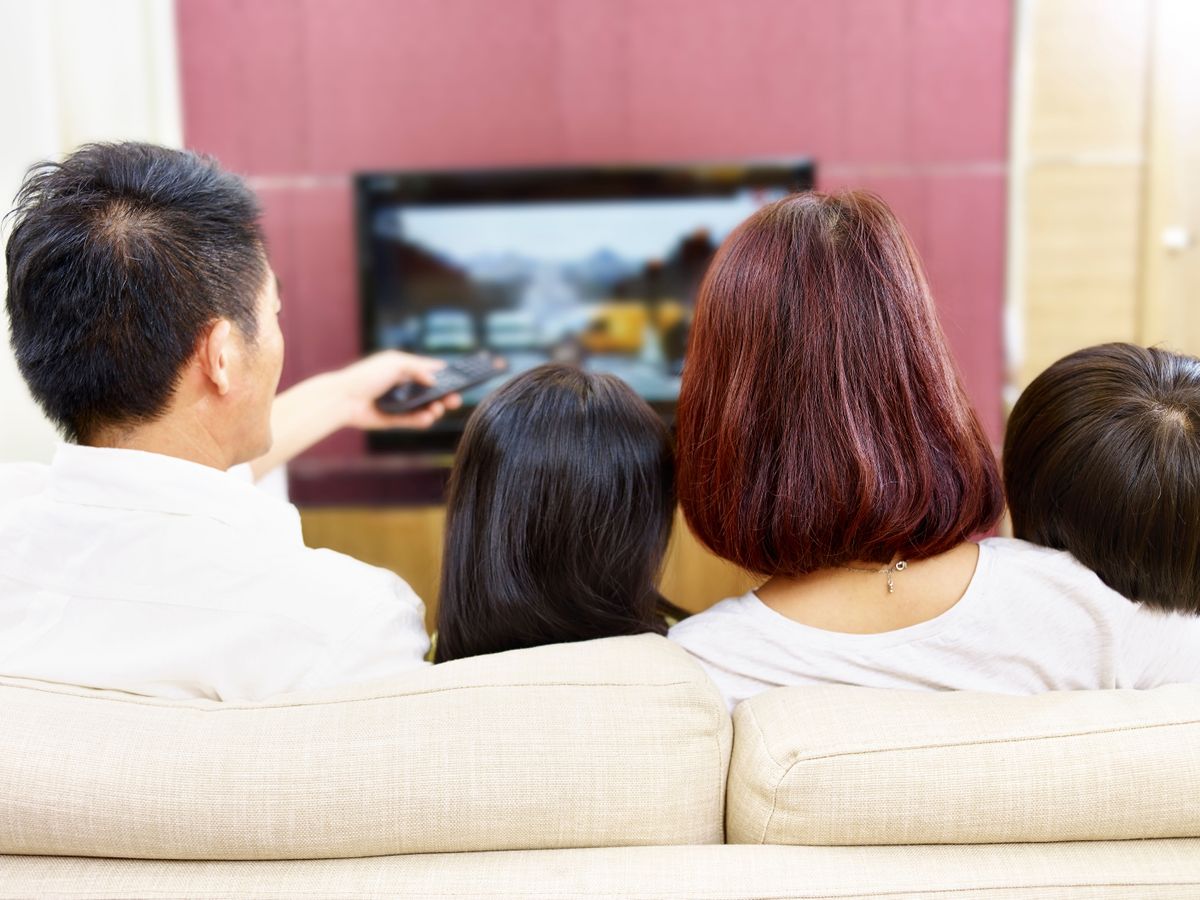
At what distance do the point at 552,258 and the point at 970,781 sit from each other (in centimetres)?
256

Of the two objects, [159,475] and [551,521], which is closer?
[159,475]

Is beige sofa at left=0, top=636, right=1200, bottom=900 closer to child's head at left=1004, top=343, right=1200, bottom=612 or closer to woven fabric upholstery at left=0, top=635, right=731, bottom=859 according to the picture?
woven fabric upholstery at left=0, top=635, right=731, bottom=859

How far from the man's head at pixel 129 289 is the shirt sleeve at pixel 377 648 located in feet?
0.93

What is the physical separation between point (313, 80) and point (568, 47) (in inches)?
31.7

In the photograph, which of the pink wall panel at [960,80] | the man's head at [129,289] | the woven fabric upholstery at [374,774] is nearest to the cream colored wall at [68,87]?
the man's head at [129,289]

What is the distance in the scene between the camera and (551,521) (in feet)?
3.32

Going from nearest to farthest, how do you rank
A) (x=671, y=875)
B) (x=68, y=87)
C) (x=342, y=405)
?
1. (x=671, y=875)
2. (x=342, y=405)
3. (x=68, y=87)

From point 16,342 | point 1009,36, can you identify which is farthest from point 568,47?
point 16,342

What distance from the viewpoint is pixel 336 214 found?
3.18 metres

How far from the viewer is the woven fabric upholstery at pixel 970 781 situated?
69 centimetres

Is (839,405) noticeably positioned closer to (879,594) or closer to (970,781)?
(879,594)

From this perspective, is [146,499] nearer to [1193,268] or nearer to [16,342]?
[16,342]

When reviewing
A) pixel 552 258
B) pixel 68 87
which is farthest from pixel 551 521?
pixel 68 87

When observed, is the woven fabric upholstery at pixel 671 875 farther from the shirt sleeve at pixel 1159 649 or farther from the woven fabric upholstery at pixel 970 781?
the shirt sleeve at pixel 1159 649
